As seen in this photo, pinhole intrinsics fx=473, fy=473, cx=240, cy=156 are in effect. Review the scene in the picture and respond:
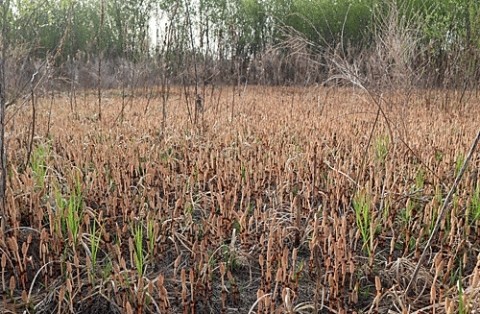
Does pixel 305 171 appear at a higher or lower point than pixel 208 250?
higher

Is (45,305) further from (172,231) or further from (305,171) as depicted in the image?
(305,171)

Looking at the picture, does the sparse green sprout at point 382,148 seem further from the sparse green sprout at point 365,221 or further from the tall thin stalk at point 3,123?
the tall thin stalk at point 3,123

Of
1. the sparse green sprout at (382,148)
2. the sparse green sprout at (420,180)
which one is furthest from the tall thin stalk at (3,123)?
the sparse green sprout at (382,148)

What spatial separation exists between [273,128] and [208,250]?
2.26m

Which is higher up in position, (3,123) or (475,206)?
(3,123)

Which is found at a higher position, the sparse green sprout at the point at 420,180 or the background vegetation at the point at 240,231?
the sparse green sprout at the point at 420,180

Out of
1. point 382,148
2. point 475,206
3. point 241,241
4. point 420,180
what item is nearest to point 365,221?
point 241,241

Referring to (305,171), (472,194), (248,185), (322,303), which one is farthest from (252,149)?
(322,303)

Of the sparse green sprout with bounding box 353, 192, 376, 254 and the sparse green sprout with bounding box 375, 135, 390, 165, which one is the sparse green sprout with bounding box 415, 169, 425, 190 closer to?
the sparse green sprout with bounding box 375, 135, 390, 165

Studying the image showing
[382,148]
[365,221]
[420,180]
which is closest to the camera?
[365,221]

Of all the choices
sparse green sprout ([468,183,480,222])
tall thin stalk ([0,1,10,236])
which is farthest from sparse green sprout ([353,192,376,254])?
tall thin stalk ([0,1,10,236])

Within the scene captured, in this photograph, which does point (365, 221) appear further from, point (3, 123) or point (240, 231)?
point (3, 123)

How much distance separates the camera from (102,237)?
1.80 meters

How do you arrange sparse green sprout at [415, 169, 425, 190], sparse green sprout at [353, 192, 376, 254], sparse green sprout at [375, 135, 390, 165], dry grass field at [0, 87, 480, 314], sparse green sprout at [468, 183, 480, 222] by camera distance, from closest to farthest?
dry grass field at [0, 87, 480, 314] → sparse green sprout at [353, 192, 376, 254] → sparse green sprout at [468, 183, 480, 222] → sparse green sprout at [415, 169, 425, 190] → sparse green sprout at [375, 135, 390, 165]
